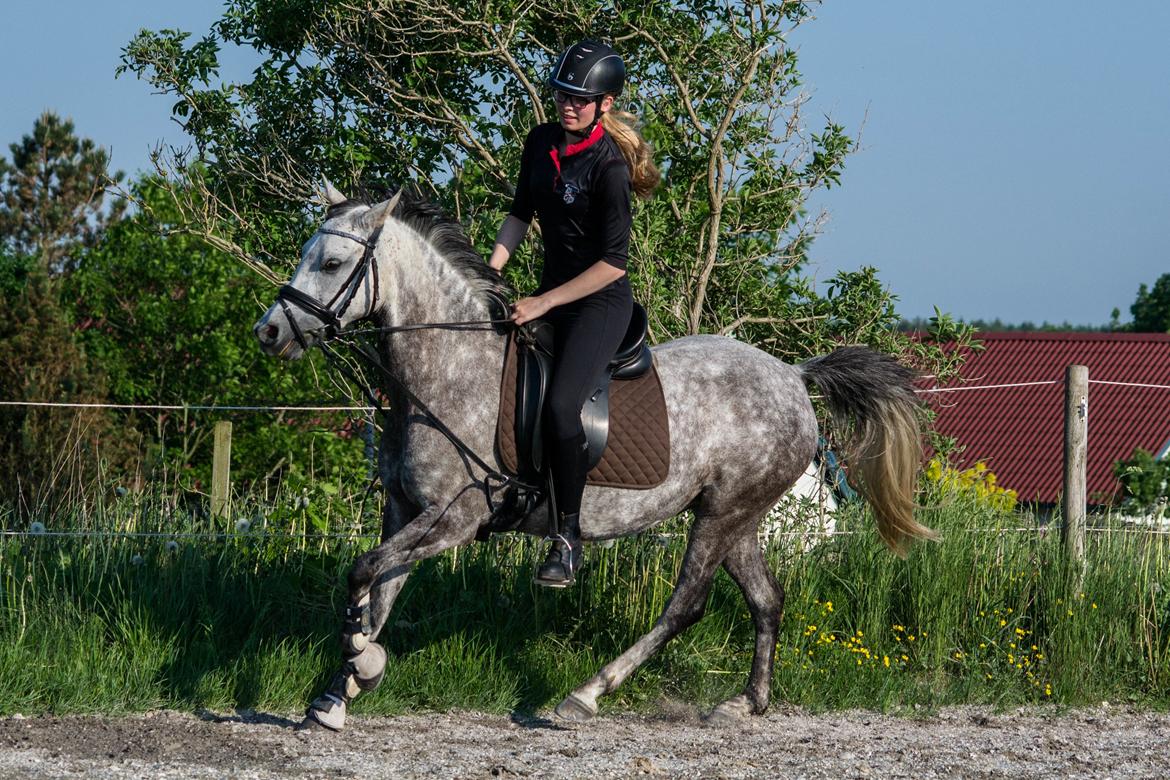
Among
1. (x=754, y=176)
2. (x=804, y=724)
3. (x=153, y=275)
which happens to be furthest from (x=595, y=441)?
(x=153, y=275)

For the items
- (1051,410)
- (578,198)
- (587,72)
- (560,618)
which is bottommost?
(560,618)

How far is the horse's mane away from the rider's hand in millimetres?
210

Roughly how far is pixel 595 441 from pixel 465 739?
4.88 ft

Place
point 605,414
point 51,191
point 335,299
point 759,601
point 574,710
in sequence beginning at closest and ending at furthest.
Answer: point 335,299, point 605,414, point 574,710, point 759,601, point 51,191

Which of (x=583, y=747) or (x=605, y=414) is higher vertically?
(x=605, y=414)

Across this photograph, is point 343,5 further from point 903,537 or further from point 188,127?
point 903,537

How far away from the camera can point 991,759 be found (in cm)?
601

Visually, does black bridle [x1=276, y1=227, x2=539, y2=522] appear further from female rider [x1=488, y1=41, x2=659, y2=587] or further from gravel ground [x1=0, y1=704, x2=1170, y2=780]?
gravel ground [x1=0, y1=704, x2=1170, y2=780]

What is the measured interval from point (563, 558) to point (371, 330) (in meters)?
1.35

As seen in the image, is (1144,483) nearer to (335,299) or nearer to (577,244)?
(577,244)

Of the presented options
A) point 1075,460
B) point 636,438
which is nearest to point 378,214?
point 636,438

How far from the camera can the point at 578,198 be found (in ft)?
19.7

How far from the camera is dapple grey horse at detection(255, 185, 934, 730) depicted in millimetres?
5695

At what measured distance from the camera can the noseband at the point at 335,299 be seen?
5.45m
